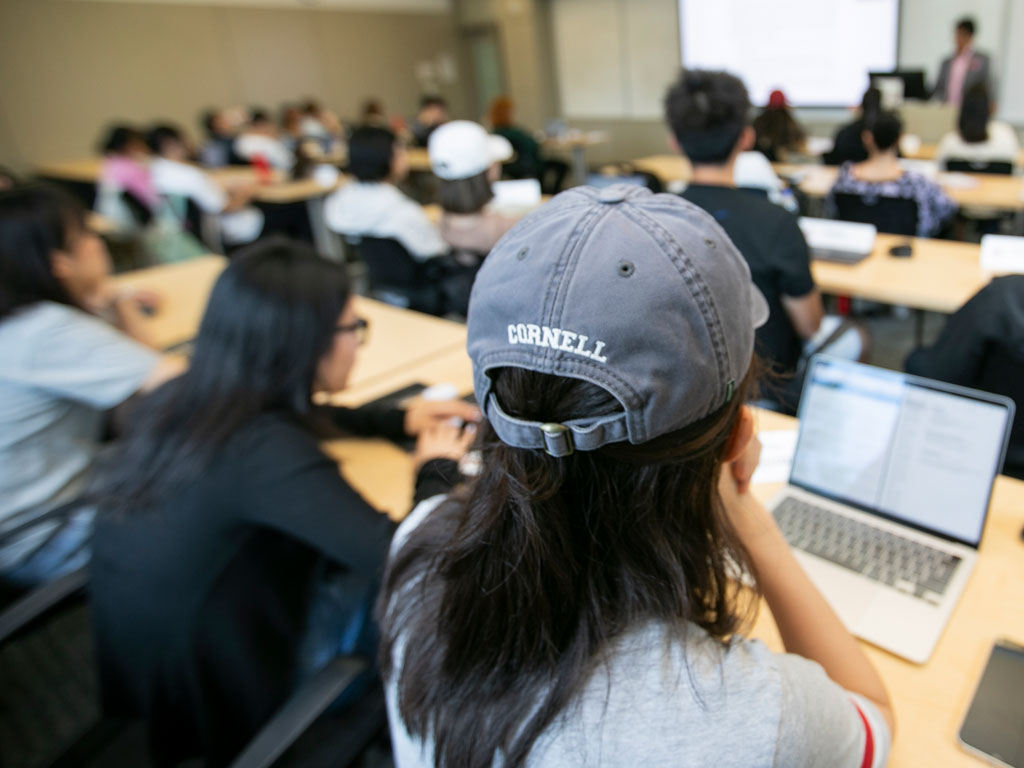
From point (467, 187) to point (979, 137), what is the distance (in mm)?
3133

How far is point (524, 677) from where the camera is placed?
0.59m

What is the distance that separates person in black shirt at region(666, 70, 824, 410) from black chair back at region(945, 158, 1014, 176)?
260cm

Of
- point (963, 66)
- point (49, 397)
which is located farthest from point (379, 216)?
point (963, 66)

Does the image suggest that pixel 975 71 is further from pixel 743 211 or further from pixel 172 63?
pixel 172 63

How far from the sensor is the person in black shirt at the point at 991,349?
4.43 feet

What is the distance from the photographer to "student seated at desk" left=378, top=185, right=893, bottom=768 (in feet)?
1.71

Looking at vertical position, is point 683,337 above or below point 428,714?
above

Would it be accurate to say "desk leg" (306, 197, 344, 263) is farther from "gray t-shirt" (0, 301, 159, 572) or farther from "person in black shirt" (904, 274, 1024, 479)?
"person in black shirt" (904, 274, 1024, 479)

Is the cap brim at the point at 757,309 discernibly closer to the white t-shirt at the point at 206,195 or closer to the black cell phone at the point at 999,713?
the black cell phone at the point at 999,713

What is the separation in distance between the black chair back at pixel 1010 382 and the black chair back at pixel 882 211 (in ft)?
5.29

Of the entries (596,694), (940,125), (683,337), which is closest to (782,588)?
(596,694)

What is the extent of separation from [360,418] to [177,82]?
8365 millimetres

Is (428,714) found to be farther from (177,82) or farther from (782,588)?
(177,82)

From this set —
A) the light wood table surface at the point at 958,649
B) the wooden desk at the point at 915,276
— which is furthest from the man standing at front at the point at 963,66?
the light wood table surface at the point at 958,649
